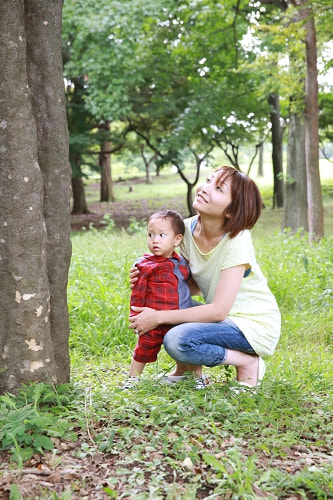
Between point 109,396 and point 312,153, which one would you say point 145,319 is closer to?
point 109,396

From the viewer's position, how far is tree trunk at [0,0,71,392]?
2859 millimetres

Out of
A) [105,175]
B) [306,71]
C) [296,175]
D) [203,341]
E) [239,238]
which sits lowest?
[203,341]

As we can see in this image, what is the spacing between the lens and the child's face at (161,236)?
11.4ft

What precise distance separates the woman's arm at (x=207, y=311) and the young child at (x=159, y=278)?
0.10m

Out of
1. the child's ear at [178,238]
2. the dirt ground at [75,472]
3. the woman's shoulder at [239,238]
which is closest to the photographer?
the dirt ground at [75,472]

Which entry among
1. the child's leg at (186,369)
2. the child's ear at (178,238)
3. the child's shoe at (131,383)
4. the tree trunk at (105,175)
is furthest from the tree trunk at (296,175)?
the tree trunk at (105,175)

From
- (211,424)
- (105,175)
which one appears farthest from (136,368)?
(105,175)

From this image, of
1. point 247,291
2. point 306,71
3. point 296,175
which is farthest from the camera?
point 296,175

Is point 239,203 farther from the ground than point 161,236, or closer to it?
farther from the ground

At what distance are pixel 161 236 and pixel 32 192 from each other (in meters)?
0.90

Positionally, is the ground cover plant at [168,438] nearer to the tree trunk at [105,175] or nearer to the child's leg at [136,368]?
the child's leg at [136,368]

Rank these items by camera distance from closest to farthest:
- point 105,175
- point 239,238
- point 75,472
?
point 75,472 → point 239,238 → point 105,175

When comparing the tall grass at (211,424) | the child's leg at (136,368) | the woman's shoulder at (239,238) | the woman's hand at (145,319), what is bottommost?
the tall grass at (211,424)

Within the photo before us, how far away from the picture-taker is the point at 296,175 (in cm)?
1374
